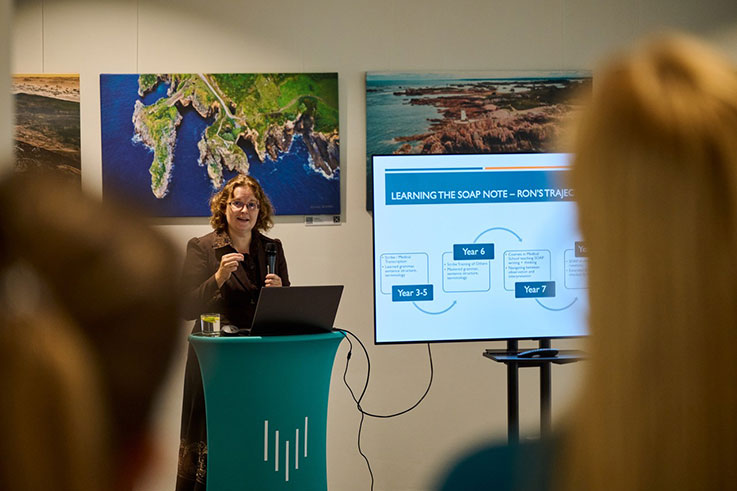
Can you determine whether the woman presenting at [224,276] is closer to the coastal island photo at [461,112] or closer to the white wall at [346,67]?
the white wall at [346,67]

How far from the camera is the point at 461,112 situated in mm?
4715

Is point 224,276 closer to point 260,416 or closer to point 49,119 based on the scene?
point 260,416

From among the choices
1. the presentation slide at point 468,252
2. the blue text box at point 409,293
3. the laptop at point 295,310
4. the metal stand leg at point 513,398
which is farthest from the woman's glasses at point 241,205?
the metal stand leg at point 513,398

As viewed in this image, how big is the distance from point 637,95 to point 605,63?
9cm

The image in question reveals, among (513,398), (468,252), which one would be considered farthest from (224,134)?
(513,398)

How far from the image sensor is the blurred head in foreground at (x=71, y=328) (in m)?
0.45

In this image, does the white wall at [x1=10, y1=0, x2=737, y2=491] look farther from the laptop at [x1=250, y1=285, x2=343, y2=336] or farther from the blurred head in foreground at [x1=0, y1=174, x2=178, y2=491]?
the blurred head in foreground at [x1=0, y1=174, x2=178, y2=491]

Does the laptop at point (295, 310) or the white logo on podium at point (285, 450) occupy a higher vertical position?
the laptop at point (295, 310)

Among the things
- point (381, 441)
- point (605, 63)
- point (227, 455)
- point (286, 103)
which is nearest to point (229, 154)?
point (286, 103)

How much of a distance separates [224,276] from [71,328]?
10.6 ft

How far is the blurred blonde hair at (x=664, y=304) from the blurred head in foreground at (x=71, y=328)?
0.34 meters

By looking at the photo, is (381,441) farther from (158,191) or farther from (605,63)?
(605,63)

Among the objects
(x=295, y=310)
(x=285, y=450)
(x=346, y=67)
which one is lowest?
(x=285, y=450)
